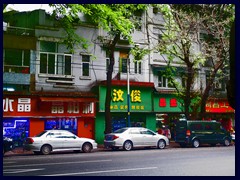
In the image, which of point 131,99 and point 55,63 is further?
point 131,99

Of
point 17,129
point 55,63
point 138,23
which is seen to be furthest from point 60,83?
point 138,23

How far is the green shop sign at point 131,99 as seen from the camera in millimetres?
15102

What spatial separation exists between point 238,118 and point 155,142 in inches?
348

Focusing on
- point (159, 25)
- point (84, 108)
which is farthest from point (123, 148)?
point (159, 25)

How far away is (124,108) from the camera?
49.8 ft

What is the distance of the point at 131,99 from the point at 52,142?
14.0ft

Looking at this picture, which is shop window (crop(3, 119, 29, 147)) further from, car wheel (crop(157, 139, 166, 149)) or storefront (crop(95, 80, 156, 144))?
car wheel (crop(157, 139, 166, 149))

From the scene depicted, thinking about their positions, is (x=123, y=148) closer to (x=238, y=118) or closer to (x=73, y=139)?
(x=73, y=139)

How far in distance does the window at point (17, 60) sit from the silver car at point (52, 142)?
9.38 ft

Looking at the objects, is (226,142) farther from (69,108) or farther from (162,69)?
(69,108)

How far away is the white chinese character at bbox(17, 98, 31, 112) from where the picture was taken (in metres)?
14.1

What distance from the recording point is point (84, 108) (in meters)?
14.6

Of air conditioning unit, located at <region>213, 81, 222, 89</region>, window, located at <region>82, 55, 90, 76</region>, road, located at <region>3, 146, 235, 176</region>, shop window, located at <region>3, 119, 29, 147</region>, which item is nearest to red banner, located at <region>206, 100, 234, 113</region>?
air conditioning unit, located at <region>213, 81, 222, 89</region>

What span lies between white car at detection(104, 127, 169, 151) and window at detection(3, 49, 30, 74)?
4.36 m
